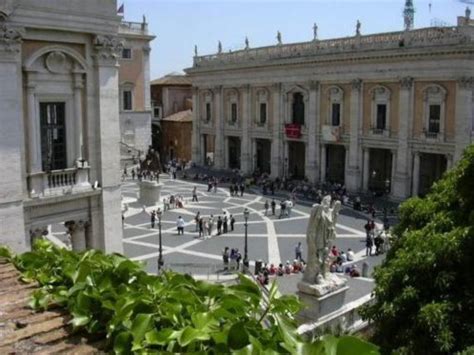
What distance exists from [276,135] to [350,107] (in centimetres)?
817

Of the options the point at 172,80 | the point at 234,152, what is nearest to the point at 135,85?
the point at 234,152

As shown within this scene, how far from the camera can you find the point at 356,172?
139 feet

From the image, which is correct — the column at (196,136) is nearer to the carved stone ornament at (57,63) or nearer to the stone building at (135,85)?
the stone building at (135,85)

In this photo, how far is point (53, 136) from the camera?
15594 mm

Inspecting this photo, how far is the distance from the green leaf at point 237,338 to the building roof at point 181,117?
197ft

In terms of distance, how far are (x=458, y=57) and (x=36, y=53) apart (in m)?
27.9

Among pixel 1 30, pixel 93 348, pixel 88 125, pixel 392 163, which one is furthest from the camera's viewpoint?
pixel 392 163

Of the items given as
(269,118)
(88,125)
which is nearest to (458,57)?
(269,118)

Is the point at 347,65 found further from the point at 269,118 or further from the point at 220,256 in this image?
the point at 220,256

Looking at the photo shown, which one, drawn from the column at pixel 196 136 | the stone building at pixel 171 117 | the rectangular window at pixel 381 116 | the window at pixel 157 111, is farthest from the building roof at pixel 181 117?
the rectangular window at pixel 381 116

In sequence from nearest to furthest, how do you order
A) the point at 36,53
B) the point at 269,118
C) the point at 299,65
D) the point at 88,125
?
the point at 36,53 → the point at 88,125 → the point at 299,65 → the point at 269,118

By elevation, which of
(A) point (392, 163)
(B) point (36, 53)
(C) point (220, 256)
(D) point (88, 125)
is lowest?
(C) point (220, 256)

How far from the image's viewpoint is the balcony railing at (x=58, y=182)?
15.0m

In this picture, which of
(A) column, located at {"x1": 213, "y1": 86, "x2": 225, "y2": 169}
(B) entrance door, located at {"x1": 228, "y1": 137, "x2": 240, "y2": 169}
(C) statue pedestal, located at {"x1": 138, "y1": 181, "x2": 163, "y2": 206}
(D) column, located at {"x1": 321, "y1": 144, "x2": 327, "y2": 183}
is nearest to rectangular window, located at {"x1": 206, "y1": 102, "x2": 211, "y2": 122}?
(A) column, located at {"x1": 213, "y1": 86, "x2": 225, "y2": 169}
